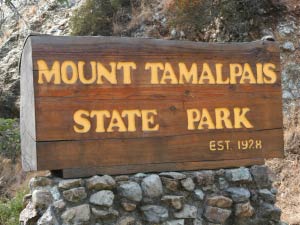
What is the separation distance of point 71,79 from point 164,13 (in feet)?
31.3

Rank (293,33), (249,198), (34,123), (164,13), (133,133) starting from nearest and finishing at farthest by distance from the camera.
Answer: (34,123), (133,133), (249,198), (293,33), (164,13)

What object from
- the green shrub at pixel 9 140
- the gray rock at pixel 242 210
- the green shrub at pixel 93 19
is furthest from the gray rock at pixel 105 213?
the green shrub at pixel 93 19

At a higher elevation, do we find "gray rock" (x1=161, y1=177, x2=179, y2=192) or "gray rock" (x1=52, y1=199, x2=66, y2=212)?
"gray rock" (x1=161, y1=177, x2=179, y2=192)

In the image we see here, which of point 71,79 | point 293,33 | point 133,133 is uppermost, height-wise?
point 293,33

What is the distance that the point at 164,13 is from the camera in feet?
44.6

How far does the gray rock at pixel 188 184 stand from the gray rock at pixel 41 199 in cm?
115

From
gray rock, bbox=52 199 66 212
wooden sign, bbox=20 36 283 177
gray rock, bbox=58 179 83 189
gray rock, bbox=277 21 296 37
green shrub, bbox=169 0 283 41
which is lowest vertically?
gray rock, bbox=52 199 66 212

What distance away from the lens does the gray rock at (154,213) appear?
4.39 m

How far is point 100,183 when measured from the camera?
4.27m

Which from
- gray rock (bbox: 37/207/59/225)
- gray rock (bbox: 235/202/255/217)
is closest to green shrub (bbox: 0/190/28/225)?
gray rock (bbox: 37/207/59/225)

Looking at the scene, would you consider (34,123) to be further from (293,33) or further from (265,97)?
(293,33)

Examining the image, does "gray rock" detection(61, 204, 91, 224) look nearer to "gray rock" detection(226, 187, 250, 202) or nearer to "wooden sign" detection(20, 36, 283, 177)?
"wooden sign" detection(20, 36, 283, 177)

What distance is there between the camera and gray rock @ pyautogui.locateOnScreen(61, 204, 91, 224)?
4.14 metres

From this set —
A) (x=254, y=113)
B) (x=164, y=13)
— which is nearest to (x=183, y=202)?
(x=254, y=113)
